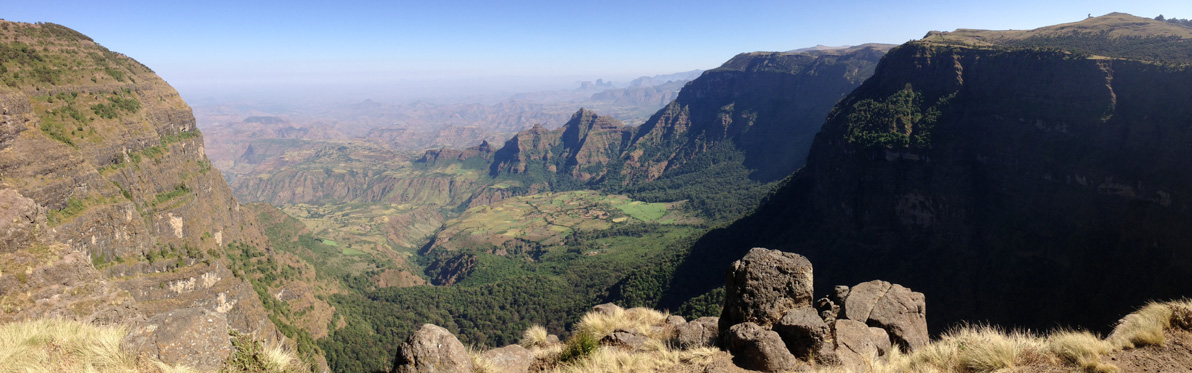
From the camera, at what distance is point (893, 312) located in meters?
15.7

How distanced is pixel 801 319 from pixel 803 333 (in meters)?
0.48

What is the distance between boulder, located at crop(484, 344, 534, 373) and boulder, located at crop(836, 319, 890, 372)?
31.6ft

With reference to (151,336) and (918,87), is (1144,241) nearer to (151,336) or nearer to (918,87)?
(918,87)

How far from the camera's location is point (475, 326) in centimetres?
9944

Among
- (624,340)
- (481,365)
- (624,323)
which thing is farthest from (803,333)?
(481,365)

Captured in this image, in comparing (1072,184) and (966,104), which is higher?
(966,104)

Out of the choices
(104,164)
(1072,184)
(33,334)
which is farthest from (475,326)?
(1072,184)

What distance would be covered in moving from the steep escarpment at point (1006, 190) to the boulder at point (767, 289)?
163 feet

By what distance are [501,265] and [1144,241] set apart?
13493 centimetres

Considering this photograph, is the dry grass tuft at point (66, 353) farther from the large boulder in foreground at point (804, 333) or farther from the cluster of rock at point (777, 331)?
the large boulder in foreground at point (804, 333)

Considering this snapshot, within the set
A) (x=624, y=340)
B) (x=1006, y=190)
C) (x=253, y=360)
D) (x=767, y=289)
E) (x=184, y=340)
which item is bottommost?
(x=1006, y=190)

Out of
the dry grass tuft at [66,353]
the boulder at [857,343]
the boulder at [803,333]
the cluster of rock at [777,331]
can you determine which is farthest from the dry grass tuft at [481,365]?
the boulder at [857,343]

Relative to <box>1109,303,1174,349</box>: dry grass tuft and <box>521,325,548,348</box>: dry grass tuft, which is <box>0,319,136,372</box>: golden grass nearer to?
<box>521,325,548,348</box>: dry grass tuft

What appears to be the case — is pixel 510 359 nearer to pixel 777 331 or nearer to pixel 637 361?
pixel 637 361
